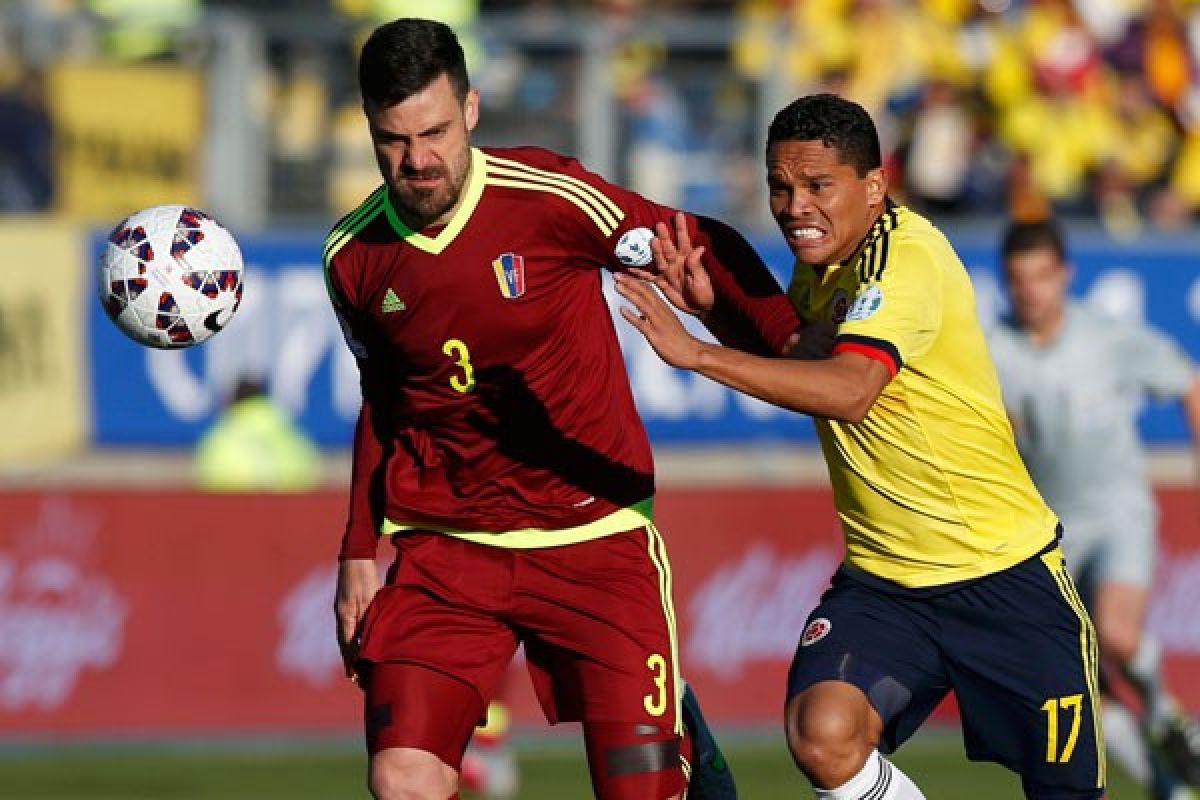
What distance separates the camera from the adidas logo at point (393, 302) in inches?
261

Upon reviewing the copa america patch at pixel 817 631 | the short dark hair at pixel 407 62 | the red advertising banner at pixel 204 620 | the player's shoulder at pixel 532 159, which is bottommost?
the red advertising banner at pixel 204 620

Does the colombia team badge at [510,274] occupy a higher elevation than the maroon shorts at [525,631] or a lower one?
higher

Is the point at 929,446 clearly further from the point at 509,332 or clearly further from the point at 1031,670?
the point at 509,332

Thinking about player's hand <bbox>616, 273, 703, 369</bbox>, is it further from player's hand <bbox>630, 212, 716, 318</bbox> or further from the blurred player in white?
the blurred player in white

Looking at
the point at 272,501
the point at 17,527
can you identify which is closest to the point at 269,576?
the point at 272,501

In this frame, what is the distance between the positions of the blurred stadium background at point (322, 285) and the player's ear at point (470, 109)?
530 centimetres

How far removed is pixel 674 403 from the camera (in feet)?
51.0

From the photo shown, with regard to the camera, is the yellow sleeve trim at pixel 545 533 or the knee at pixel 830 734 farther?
the yellow sleeve trim at pixel 545 533

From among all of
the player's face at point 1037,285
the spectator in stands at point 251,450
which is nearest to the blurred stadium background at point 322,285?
the spectator in stands at point 251,450

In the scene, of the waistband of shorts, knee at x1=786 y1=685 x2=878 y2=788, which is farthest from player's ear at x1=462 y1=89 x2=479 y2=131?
knee at x1=786 y1=685 x2=878 y2=788

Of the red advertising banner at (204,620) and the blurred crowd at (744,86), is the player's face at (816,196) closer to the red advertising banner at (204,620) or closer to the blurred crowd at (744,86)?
the red advertising banner at (204,620)

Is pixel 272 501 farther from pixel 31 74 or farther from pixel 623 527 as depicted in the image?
pixel 623 527

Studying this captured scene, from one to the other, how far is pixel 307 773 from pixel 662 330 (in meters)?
6.36

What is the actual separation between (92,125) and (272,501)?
3.53 metres
